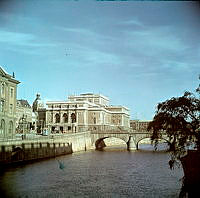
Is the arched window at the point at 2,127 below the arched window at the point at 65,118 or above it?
below

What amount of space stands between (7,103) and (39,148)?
7791 mm

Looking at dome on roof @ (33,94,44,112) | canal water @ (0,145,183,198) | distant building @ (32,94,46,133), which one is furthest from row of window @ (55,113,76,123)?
canal water @ (0,145,183,198)

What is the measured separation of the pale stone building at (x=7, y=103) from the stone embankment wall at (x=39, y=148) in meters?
3.68

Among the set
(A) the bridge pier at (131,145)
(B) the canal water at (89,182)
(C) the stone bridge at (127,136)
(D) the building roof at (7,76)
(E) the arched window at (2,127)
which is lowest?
(B) the canal water at (89,182)

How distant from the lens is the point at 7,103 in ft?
155

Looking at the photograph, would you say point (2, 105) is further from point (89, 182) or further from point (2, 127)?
point (89, 182)

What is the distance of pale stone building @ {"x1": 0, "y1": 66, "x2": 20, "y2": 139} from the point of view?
45.7m

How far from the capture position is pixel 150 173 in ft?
109

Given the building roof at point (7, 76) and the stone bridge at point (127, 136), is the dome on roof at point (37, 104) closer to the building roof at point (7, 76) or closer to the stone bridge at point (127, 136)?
the stone bridge at point (127, 136)

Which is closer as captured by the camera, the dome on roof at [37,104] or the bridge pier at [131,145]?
the bridge pier at [131,145]

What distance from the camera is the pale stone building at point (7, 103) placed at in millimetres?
45719

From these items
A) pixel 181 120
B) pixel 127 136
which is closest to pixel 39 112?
pixel 127 136

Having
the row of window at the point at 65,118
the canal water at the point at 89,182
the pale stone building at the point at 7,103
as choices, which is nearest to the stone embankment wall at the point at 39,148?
the canal water at the point at 89,182

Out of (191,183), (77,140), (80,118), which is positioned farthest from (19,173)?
(80,118)
